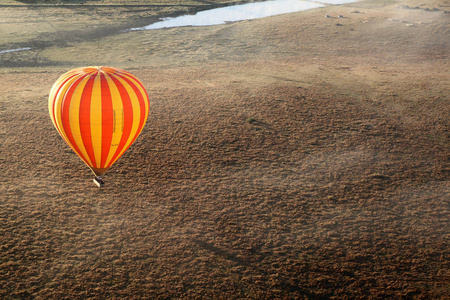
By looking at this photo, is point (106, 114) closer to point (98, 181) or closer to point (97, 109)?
point (97, 109)

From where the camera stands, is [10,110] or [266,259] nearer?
[266,259]

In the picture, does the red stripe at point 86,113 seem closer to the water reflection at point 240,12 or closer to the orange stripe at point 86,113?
the orange stripe at point 86,113

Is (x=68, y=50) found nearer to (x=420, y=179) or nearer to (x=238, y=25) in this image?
(x=238, y=25)

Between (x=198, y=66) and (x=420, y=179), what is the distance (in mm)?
18959

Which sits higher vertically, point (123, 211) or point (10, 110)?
point (10, 110)

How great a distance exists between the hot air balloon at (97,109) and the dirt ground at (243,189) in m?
2.26

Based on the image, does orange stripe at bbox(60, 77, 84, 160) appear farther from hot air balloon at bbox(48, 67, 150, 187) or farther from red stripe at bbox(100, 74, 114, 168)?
red stripe at bbox(100, 74, 114, 168)

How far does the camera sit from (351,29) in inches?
1479

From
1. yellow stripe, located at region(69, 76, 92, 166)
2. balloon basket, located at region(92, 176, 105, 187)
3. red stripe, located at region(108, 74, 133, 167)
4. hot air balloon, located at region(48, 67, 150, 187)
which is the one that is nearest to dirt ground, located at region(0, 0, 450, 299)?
balloon basket, located at region(92, 176, 105, 187)

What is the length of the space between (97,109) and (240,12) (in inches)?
1547

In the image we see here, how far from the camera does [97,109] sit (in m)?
12.4

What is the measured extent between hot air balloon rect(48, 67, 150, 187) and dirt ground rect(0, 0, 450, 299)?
2.26 meters

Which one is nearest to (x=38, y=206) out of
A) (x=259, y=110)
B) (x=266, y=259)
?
(x=266, y=259)

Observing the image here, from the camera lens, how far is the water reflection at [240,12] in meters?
42.6
